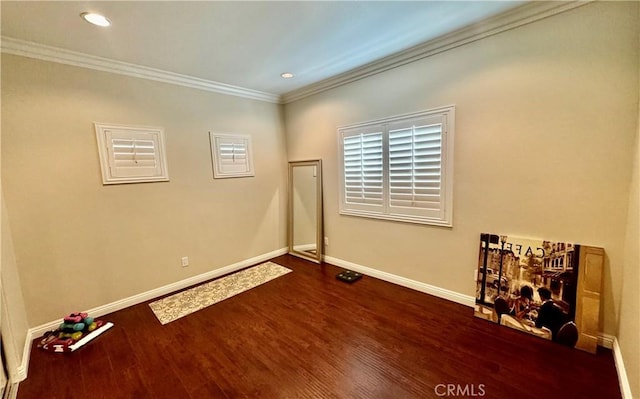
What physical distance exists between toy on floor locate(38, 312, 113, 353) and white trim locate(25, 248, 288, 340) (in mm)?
77

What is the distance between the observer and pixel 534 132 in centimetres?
221

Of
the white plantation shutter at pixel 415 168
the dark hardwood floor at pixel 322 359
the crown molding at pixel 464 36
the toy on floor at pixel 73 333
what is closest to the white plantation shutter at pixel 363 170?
the white plantation shutter at pixel 415 168

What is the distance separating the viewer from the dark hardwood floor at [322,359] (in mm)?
1767

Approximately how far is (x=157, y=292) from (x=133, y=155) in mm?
1671

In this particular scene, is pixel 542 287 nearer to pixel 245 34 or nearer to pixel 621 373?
pixel 621 373

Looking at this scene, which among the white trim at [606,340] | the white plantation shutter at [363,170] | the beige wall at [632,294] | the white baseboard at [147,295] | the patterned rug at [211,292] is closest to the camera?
the beige wall at [632,294]

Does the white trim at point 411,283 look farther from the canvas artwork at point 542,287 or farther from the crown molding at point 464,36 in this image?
the crown molding at point 464,36

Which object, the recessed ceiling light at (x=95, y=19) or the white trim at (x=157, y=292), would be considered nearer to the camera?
the recessed ceiling light at (x=95, y=19)

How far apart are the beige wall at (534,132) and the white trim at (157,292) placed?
2293 millimetres

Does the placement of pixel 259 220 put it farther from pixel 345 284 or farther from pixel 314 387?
pixel 314 387

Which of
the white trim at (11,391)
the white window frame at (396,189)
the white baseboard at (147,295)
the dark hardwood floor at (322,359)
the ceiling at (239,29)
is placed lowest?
the dark hardwood floor at (322,359)

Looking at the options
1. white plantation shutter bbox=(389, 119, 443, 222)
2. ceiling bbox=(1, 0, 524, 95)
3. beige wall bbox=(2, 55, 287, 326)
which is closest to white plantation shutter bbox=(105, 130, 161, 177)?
beige wall bbox=(2, 55, 287, 326)

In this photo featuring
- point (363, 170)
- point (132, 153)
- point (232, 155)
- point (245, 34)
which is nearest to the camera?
point (245, 34)

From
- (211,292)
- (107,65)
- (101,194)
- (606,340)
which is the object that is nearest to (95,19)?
(107,65)
